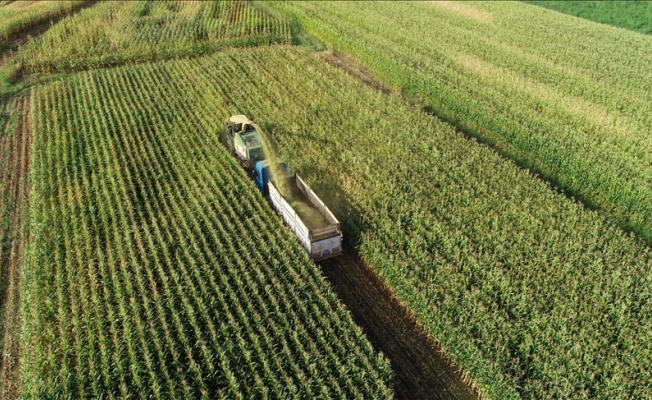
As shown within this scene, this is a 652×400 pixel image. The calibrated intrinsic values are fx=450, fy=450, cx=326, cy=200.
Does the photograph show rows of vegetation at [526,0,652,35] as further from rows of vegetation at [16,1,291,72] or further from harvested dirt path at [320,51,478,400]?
harvested dirt path at [320,51,478,400]

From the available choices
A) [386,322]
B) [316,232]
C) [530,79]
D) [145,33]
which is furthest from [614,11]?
[386,322]

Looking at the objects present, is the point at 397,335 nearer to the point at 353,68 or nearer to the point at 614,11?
the point at 353,68

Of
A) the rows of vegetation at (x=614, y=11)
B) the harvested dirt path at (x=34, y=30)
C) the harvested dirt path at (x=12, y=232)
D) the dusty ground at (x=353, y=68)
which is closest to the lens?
the harvested dirt path at (x=12, y=232)

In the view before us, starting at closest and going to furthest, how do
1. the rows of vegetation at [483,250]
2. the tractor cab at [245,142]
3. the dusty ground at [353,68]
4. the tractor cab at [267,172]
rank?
1. the rows of vegetation at [483,250]
2. the tractor cab at [267,172]
3. the tractor cab at [245,142]
4. the dusty ground at [353,68]

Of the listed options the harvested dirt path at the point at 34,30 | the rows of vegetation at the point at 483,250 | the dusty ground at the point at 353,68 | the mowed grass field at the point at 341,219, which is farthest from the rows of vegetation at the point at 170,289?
the harvested dirt path at the point at 34,30

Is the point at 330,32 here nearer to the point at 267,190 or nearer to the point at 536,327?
the point at 267,190

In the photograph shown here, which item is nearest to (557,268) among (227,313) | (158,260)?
(227,313)

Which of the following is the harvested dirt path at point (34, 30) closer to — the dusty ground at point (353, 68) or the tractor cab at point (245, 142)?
the tractor cab at point (245, 142)

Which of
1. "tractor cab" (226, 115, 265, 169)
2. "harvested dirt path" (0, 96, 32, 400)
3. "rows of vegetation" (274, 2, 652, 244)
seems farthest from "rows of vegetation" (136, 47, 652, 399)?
"harvested dirt path" (0, 96, 32, 400)
